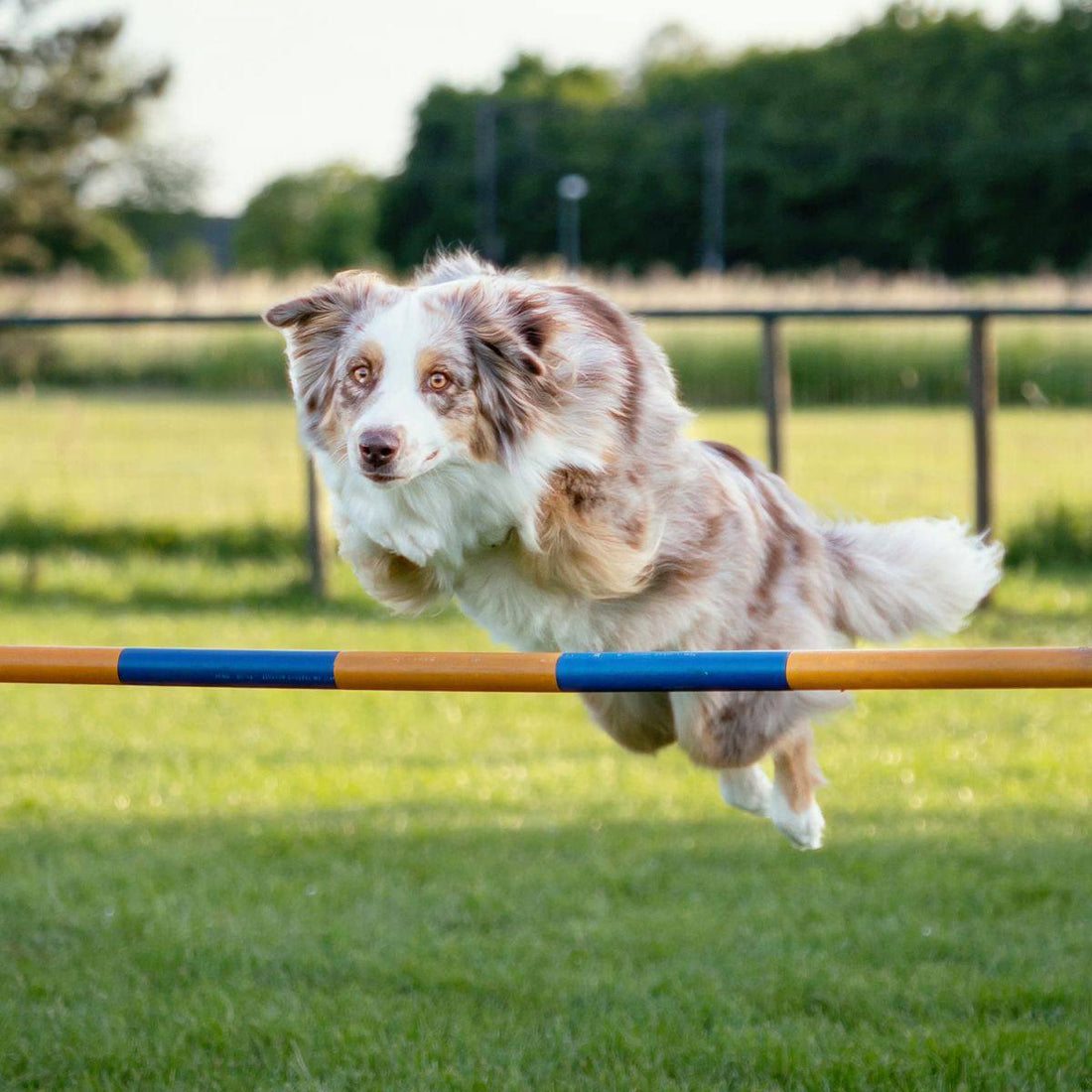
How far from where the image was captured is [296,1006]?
13.1ft

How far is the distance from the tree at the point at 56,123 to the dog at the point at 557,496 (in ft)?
125

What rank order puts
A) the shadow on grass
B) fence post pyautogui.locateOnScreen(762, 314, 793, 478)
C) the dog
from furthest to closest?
fence post pyautogui.locateOnScreen(762, 314, 793, 478)
the shadow on grass
the dog

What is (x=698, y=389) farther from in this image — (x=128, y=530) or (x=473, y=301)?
(x=473, y=301)

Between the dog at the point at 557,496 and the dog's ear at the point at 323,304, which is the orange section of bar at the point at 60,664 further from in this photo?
the dog's ear at the point at 323,304

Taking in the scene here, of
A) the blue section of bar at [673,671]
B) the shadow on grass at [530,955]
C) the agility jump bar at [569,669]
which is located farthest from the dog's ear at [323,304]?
the shadow on grass at [530,955]

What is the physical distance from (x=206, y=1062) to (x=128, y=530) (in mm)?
7851

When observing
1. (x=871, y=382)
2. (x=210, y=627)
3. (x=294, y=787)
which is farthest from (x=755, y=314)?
(x=294, y=787)

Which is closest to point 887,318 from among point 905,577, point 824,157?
point 905,577

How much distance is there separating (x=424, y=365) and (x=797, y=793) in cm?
142

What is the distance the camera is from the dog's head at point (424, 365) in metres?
2.96

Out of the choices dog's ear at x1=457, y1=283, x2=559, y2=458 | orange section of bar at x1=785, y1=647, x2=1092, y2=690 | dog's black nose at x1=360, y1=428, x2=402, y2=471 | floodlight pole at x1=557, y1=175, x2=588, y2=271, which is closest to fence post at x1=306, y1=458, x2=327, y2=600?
dog's ear at x1=457, y1=283, x2=559, y2=458

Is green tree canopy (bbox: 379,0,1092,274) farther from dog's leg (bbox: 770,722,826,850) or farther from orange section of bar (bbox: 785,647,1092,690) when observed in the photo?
orange section of bar (bbox: 785,647,1092,690)

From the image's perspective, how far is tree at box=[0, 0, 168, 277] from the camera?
38.2 m

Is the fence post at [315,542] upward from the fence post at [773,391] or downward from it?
downward
